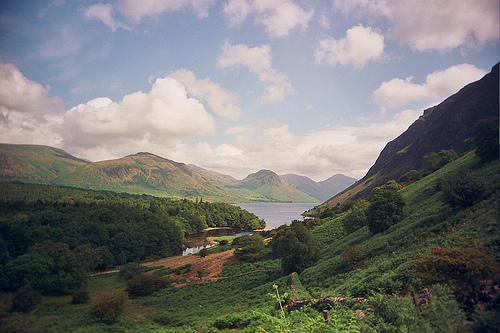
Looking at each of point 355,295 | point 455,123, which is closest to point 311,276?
point 355,295

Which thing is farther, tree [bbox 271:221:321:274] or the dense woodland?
tree [bbox 271:221:321:274]

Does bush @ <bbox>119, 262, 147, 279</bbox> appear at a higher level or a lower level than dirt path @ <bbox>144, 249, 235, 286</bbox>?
higher

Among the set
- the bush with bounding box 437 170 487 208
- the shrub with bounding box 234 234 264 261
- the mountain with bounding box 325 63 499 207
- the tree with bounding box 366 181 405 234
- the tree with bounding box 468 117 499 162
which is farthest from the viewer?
the mountain with bounding box 325 63 499 207

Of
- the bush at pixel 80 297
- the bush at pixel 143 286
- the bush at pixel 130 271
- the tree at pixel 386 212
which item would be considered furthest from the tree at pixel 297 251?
the bush at pixel 130 271

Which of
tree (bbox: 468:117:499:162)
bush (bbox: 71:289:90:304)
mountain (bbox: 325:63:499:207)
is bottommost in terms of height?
bush (bbox: 71:289:90:304)

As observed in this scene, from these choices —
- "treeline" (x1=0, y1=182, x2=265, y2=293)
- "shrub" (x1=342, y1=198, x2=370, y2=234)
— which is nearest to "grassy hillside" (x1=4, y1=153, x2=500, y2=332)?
"treeline" (x1=0, y1=182, x2=265, y2=293)

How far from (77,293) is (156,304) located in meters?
12.9

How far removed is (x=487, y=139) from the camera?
3034 cm

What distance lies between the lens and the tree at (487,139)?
95.1 feet

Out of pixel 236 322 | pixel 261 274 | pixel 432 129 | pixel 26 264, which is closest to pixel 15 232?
pixel 26 264

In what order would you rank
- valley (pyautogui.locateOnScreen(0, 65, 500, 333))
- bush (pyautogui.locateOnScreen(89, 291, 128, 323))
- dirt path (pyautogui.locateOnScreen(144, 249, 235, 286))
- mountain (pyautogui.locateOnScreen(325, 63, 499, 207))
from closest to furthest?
valley (pyautogui.locateOnScreen(0, 65, 500, 333)) → bush (pyautogui.locateOnScreen(89, 291, 128, 323)) → dirt path (pyautogui.locateOnScreen(144, 249, 235, 286)) → mountain (pyautogui.locateOnScreen(325, 63, 499, 207))

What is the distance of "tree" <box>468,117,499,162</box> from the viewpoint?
29.0 metres

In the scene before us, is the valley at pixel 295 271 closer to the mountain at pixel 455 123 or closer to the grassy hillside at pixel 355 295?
the grassy hillside at pixel 355 295

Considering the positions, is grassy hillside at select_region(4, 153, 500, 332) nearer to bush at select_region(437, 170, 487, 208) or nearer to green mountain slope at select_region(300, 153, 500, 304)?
green mountain slope at select_region(300, 153, 500, 304)
